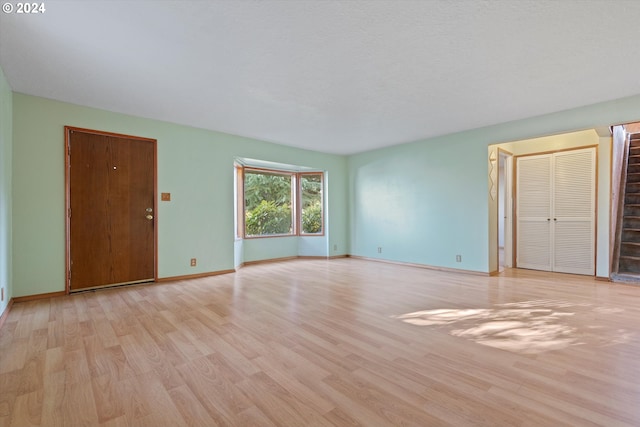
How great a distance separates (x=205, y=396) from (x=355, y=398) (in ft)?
2.68

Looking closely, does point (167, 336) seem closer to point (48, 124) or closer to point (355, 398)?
point (355, 398)

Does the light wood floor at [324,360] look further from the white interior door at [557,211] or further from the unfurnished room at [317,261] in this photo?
the white interior door at [557,211]

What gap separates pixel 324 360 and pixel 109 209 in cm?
361

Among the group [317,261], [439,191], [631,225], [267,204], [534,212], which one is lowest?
[317,261]

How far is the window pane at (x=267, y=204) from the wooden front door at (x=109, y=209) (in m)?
2.06

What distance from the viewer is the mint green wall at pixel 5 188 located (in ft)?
8.65

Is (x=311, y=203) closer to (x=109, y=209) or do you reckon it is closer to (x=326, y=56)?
(x=109, y=209)

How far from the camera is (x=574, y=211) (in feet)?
15.2

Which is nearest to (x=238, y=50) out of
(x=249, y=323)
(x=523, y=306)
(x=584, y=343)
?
(x=249, y=323)

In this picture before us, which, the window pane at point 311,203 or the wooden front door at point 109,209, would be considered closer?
the wooden front door at point 109,209

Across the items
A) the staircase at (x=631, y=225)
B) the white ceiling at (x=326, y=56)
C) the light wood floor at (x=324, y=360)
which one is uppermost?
the white ceiling at (x=326, y=56)

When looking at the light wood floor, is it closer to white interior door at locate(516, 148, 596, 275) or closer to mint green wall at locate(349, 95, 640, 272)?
white interior door at locate(516, 148, 596, 275)

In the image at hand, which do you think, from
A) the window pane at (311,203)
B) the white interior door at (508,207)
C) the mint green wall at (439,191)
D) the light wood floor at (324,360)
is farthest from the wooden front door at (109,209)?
the white interior door at (508,207)

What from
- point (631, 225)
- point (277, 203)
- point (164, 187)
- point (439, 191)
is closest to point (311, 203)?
point (277, 203)
